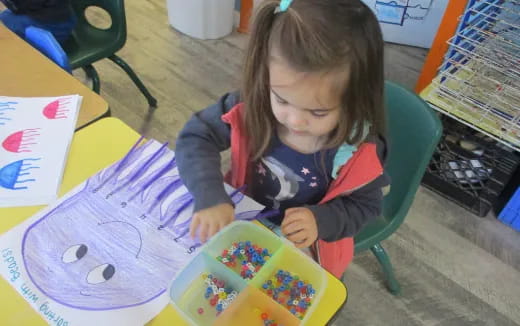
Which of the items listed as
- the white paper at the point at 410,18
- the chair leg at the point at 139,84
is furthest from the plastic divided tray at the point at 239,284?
the white paper at the point at 410,18

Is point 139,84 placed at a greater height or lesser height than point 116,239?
lesser

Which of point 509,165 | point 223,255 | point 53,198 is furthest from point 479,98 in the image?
point 53,198

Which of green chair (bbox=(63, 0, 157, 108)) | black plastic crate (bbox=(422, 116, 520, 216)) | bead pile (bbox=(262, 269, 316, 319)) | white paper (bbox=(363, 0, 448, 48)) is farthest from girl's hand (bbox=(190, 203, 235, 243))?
white paper (bbox=(363, 0, 448, 48))

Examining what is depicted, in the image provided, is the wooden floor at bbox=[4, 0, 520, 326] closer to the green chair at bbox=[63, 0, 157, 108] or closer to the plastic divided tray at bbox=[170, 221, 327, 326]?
the green chair at bbox=[63, 0, 157, 108]

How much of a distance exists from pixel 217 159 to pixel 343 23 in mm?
319

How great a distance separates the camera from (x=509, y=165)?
4.75 feet

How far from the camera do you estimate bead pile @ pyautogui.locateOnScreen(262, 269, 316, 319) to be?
0.59m

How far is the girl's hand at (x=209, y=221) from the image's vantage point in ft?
2.19

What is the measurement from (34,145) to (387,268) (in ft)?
3.03

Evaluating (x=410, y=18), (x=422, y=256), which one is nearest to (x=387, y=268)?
(x=422, y=256)

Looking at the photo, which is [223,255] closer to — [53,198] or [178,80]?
[53,198]

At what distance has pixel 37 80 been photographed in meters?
0.92

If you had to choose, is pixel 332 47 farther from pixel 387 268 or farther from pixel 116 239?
pixel 387 268

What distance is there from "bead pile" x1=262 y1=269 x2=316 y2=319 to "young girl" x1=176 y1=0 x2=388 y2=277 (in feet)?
0.23
